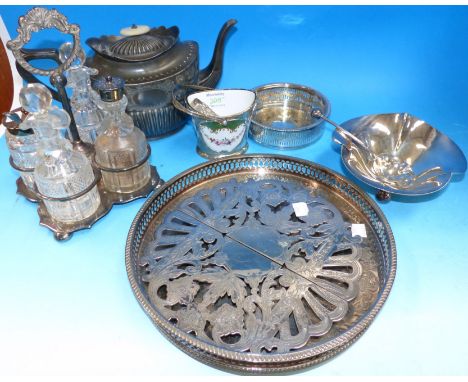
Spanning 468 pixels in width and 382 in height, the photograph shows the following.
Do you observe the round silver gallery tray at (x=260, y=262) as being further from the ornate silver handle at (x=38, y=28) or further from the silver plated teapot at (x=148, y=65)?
the ornate silver handle at (x=38, y=28)

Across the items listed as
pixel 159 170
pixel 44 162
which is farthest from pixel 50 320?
pixel 159 170

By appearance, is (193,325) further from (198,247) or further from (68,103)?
(68,103)

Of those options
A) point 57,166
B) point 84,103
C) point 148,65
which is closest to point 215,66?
point 148,65

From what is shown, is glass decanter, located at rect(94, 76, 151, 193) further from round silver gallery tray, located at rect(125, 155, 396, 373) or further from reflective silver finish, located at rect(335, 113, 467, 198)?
reflective silver finish, located at rect(335, 113, 467, 198)

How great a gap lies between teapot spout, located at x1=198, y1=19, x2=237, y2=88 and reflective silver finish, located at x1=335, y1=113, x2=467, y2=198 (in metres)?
0.33

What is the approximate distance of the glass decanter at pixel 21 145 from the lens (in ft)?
2.56

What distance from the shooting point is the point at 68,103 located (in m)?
0.86

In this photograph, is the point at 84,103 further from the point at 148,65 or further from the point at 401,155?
the point at 401,155

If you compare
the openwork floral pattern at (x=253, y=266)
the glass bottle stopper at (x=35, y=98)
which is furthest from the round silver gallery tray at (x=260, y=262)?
the glass bottle stopper at (x=35, y=98)

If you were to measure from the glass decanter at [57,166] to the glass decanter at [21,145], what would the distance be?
24mm

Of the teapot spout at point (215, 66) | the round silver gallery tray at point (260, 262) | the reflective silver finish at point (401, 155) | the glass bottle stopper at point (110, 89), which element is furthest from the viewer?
the teapot spout at point (215, 66)

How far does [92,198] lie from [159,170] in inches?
7.9

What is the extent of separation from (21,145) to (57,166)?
0.11m

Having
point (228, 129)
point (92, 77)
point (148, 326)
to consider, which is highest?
point (92, 77)
